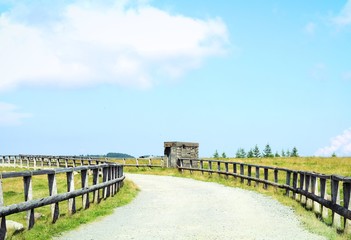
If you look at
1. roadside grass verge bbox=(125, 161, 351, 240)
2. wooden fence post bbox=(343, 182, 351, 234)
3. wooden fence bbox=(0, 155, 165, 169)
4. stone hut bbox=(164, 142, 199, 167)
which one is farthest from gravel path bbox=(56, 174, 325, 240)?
wooden fence bbox=(0, 155, 165, 169)

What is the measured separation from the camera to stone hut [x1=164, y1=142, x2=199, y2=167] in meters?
40.0

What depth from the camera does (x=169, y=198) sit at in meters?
17.9

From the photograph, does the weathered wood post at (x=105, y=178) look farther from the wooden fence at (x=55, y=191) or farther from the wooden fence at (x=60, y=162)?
the wooden fence at (x=60, y=162)

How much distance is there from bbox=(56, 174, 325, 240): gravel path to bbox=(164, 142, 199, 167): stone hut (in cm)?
2243

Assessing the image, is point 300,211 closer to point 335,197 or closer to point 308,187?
point 308,187

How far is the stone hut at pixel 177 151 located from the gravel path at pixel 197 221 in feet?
73.6

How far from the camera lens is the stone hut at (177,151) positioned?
4003cm

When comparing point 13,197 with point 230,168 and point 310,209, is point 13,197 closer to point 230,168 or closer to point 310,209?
point 310,209

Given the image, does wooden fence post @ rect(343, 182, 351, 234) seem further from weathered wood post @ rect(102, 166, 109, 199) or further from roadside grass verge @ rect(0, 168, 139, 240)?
weathered wood post @ rect(102, 166, 109, 199)

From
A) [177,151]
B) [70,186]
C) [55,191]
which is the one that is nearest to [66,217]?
[70,186]

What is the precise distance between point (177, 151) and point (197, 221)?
92.6ft

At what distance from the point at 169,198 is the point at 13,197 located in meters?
8.59

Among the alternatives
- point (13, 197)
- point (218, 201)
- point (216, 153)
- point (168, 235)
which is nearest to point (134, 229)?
point (168, 235)

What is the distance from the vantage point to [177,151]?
40.1 m
